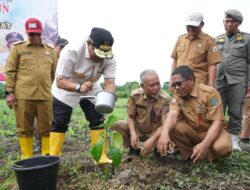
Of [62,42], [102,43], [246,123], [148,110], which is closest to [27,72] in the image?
[62,42]

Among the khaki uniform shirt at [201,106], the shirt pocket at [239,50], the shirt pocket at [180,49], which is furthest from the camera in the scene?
the shirt pocket at [239,50]

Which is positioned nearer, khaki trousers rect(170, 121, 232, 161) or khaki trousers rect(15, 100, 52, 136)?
khaki trousers rect(170, 121, 232, 161)

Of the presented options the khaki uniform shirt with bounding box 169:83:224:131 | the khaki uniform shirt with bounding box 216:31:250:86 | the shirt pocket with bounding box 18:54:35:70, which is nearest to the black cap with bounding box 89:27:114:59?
the khaki uniform shirt with bounding box 169:83:224:131

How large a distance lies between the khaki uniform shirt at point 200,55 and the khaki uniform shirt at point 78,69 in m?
1.00

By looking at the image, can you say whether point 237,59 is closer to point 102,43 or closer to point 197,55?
point 197,55

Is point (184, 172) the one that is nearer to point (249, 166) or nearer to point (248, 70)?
point (249, 166)

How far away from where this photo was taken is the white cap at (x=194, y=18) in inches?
166

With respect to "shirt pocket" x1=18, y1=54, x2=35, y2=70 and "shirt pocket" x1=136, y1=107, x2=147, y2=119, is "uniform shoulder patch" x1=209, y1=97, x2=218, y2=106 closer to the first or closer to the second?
"shirt pocket" x1=136, y1=107, x2=147, y2=119

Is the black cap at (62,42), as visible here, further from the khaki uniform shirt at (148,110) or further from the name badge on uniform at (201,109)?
the name badge on uniform at (201,109)

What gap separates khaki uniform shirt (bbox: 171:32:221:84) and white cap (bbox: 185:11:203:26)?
24 cm

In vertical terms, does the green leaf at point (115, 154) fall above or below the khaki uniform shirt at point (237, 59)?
below

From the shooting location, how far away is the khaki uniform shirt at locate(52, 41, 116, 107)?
12.3ft

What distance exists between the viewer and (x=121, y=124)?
169 inches

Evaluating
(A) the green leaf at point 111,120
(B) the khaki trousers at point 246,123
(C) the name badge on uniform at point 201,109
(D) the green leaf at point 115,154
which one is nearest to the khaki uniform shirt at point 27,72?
(A) the green leaf at point 111,120
